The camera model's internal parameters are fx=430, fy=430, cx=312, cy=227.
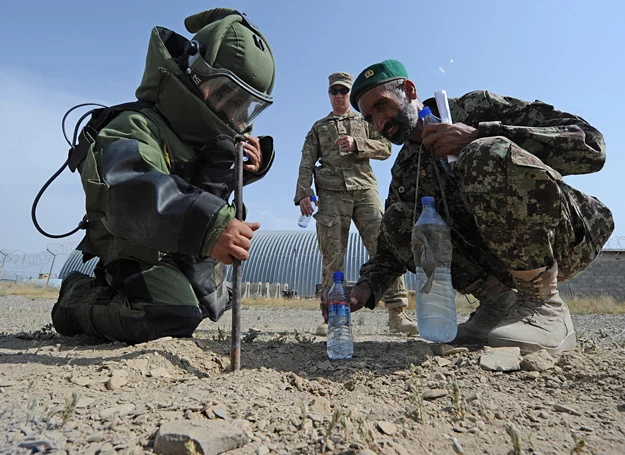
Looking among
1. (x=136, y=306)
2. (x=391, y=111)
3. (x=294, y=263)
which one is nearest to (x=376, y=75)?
(x=391, y=111)

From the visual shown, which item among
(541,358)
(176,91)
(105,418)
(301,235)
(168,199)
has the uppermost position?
(301,235)

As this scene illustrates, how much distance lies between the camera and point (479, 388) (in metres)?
1.82

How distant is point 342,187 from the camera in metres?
5.02

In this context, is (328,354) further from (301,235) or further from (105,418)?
(301,235)

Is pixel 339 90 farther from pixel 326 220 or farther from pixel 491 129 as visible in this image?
pixel 491 129

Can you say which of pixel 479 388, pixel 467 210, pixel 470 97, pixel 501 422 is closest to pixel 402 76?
pixel 470 97

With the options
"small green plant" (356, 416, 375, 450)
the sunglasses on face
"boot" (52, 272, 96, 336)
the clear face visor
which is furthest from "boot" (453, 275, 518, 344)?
the sunglasses on face

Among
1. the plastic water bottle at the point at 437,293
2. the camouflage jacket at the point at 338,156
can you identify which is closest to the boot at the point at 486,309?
the plastic water bottle at the point at 437,293

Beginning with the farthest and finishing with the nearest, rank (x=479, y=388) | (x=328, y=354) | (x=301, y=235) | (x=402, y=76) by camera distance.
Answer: (x=301, y=235) < (x=402, y=76) < (x=328, y=354) < (x=479, y=388)

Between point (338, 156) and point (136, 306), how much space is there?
3.21m

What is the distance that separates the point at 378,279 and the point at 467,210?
78 cm

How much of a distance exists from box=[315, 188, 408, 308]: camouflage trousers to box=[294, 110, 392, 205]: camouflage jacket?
0.39ft

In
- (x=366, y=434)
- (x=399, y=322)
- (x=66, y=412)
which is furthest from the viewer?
(x=399, y=322)

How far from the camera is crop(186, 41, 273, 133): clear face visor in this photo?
2600mm
